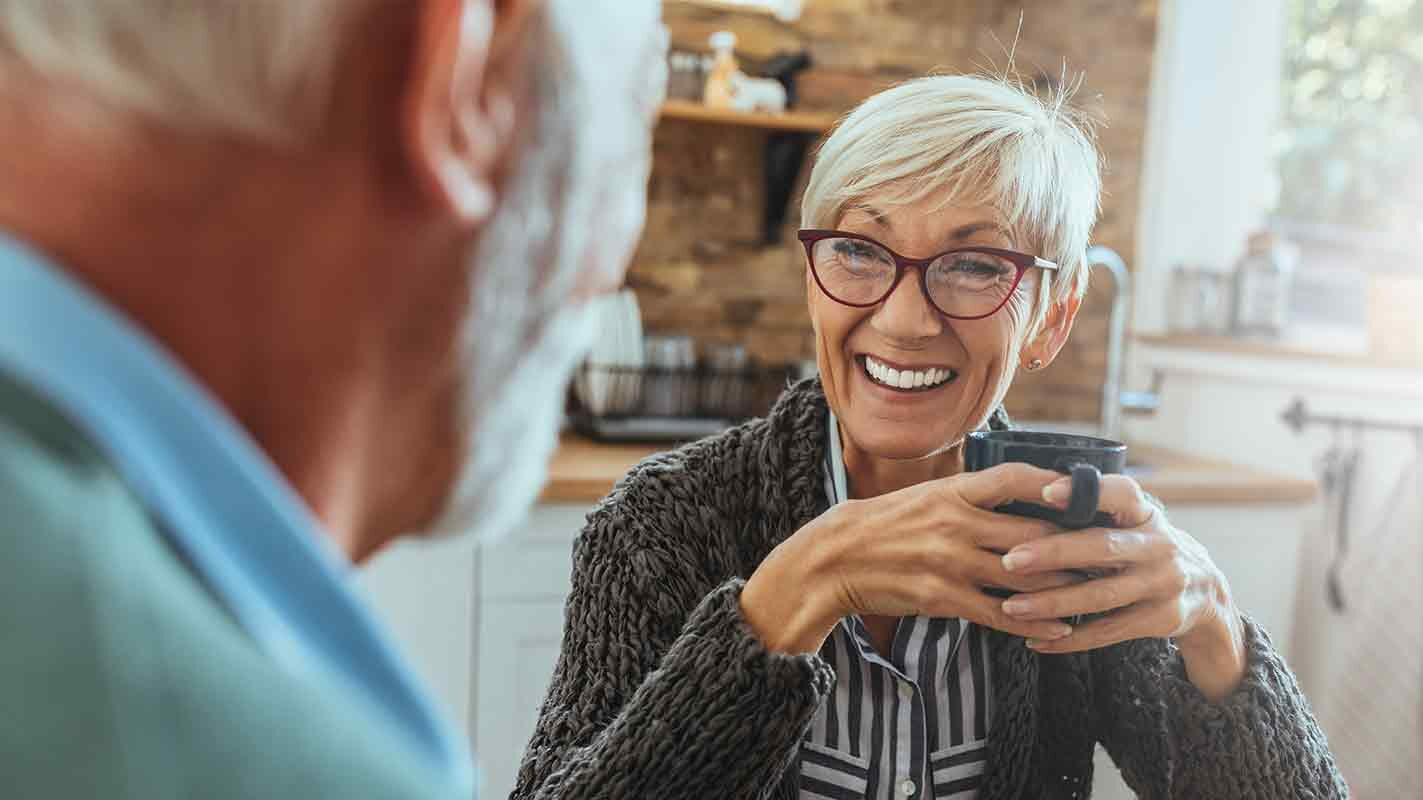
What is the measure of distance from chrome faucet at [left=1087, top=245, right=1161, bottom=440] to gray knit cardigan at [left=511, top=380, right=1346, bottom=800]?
142 centimetres

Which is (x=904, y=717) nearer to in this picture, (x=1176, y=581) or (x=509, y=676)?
(x=1176, y=581)

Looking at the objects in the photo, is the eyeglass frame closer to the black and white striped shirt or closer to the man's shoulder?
the black and white striped shirt

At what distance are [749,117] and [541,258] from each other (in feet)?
7.74

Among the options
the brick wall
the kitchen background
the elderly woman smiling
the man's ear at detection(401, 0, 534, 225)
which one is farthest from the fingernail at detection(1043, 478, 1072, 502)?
the brick wall

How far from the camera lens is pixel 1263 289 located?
307cm

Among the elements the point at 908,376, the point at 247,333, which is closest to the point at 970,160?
the point at 908,376

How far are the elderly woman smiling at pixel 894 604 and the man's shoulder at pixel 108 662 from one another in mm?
608

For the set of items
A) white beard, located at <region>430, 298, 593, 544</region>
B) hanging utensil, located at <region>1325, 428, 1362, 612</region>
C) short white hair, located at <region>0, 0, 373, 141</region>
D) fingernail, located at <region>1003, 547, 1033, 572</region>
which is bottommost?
hanging utensil, located at <region>1325, 428, 1362, 612</region>

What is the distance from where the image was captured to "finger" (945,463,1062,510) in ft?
2.81

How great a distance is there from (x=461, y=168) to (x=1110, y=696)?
3.10 feet

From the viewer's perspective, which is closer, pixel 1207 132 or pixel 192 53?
pixel 192 53

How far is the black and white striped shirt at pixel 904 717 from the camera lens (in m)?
1.12

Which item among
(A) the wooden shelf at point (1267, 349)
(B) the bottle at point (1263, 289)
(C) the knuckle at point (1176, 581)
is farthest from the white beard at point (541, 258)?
(B) the bottle at point (1263, 289)

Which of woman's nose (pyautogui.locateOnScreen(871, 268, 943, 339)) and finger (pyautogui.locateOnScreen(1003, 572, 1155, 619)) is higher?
woman's nose (pyautogui.locateOnScreen(871, 268, 943, 339))
